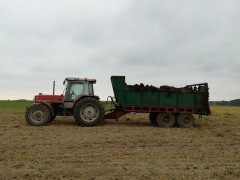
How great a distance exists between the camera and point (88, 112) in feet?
64.4

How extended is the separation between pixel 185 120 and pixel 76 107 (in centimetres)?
548

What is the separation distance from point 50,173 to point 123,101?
11.6m

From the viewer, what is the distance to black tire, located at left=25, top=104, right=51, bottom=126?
1942 cm

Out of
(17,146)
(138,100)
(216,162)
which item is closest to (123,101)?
(138,100)

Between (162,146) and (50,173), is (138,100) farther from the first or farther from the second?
(50,173)

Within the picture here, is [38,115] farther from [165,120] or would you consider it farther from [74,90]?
[165,120]

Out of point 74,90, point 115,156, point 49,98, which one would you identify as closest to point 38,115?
point 49,98

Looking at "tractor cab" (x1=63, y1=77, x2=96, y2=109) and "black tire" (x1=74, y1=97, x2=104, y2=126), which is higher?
"tractor cab" (x1=63, y1=77, x2=96, y2=109)

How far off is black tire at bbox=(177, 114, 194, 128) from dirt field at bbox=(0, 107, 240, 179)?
13.5ft

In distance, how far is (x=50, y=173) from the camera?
8.74 metres

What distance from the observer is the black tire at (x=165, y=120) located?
2045cm

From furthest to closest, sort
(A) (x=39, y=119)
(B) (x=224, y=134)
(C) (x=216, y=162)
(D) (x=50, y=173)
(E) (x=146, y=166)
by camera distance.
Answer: (A) (x=39, y=119)
(B) (x=224, y=134)
(C) (x=216, y=162)
(E) (x=146, y=166)
(D) (x=50, y=173)

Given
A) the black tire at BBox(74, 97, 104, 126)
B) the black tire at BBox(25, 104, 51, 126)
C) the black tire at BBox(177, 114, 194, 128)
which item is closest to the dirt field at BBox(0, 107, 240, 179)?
the black tire at BBox(25, 104, 51, 126)

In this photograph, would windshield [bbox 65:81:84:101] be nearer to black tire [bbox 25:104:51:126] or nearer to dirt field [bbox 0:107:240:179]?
black tire [bbox 25:104:51:126]
